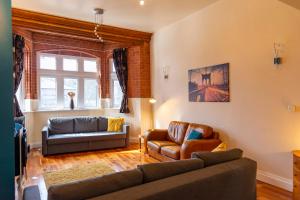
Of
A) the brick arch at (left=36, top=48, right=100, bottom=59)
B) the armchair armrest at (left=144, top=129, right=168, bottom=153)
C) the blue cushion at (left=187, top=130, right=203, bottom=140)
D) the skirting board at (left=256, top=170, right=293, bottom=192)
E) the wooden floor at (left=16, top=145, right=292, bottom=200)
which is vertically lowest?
the wooden floor at (left=16, top=145, right=292, bottom=200)

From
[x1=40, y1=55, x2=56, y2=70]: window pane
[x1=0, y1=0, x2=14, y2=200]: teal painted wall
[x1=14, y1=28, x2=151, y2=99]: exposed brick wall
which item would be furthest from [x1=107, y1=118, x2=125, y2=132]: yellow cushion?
[x1=0, y1=0, x2=14, y2=200]: teal painted wall

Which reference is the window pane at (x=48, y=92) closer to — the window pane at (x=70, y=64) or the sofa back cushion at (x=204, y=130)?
the window pane at (x=70, y=64)

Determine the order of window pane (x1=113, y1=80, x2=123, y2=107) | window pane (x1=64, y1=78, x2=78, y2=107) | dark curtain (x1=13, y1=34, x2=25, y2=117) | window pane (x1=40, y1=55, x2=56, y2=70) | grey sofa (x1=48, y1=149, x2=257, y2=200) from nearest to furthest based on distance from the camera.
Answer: grey sofa (x1=48, y1=149, x2=257, y2=200), dark curtain (x1=13, y1=34, x2=25, y2=117), window pane (x1=40, y1=55, x2=56, y2=70), window pane (x1=64, y1=78, x2=78, y2=107), window pane (x1=113, y1=80, x2=123, y2=107)

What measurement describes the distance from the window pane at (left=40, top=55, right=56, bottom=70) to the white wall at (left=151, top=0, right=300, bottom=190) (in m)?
3.97

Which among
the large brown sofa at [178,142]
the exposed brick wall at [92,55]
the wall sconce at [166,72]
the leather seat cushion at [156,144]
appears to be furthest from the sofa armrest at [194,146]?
the exposed brick wall at [92,55]

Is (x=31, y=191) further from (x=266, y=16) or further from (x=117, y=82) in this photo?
(x=117, y=82)

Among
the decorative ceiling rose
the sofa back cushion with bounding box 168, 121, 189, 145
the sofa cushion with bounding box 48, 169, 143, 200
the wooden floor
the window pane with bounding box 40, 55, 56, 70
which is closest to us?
the sofa cushion with bounding box 48, 169, 143, 200

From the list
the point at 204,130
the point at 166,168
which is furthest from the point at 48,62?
the point at 166,168

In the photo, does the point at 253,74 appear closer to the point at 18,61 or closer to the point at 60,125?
the point at 60,125

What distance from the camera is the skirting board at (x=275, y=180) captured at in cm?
309

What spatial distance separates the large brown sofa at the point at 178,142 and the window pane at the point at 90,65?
328 centimetres

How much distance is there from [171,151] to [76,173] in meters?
1.79

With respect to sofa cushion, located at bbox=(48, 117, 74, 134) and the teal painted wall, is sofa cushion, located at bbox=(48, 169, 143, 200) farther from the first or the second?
sofa cushion, located at bbox=(48, 117, 74, 134)

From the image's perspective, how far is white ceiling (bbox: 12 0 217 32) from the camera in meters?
4.13
